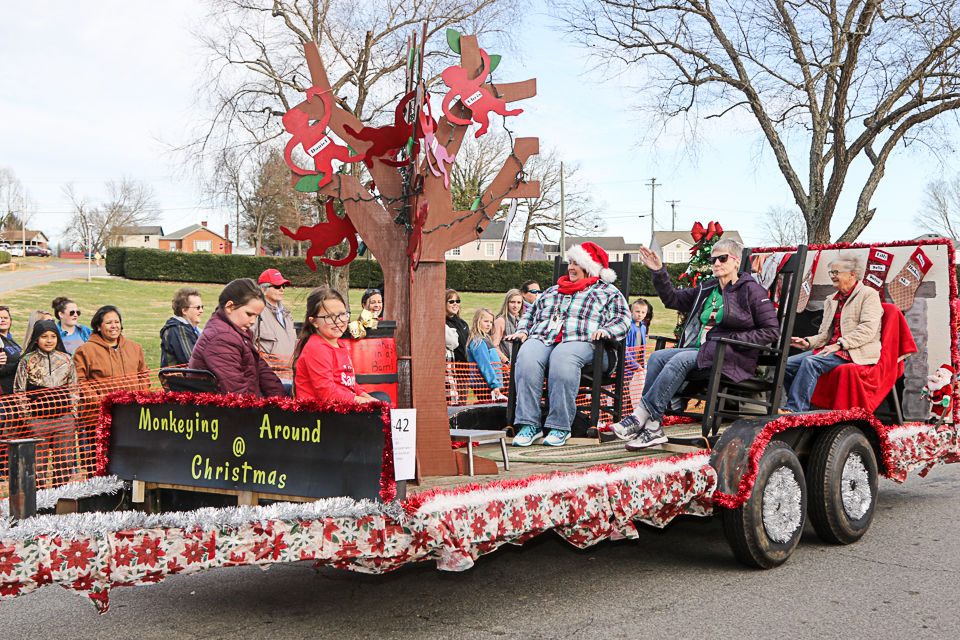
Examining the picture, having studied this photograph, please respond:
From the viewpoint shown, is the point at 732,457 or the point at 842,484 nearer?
the point at 732,457

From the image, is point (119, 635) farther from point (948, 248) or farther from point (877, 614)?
point (948, 248)

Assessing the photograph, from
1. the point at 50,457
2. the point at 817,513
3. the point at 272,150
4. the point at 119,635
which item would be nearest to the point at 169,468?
the point at 119,635

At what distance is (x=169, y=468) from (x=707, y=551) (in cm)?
359

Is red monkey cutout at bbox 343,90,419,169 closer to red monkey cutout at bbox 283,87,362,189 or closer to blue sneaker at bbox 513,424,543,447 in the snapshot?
red monkey cutout at bbox 283,87,362,189

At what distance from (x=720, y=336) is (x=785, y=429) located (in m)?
0.83

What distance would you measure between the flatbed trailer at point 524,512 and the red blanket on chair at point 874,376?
26 centimetres

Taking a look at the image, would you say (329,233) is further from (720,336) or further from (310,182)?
(720,336)

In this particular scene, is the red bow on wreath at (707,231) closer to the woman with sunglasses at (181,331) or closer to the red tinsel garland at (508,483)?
the red tinsel garland at (508,483)

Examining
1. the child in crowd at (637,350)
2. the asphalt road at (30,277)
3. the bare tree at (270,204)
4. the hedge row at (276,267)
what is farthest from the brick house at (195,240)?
the child in crowd at (637,350)

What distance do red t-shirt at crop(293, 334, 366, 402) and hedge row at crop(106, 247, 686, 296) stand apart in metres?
34.0

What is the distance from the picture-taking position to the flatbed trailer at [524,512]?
3.34 m

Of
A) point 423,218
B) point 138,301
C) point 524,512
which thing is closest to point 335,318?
point 423,218

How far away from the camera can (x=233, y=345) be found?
15.6ft

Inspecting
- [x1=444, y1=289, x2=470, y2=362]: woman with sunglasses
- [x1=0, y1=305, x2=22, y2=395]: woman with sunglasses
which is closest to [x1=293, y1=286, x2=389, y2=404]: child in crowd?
[x1=0, y1=305, x2=22, y2=395]: woman with sunglasses
